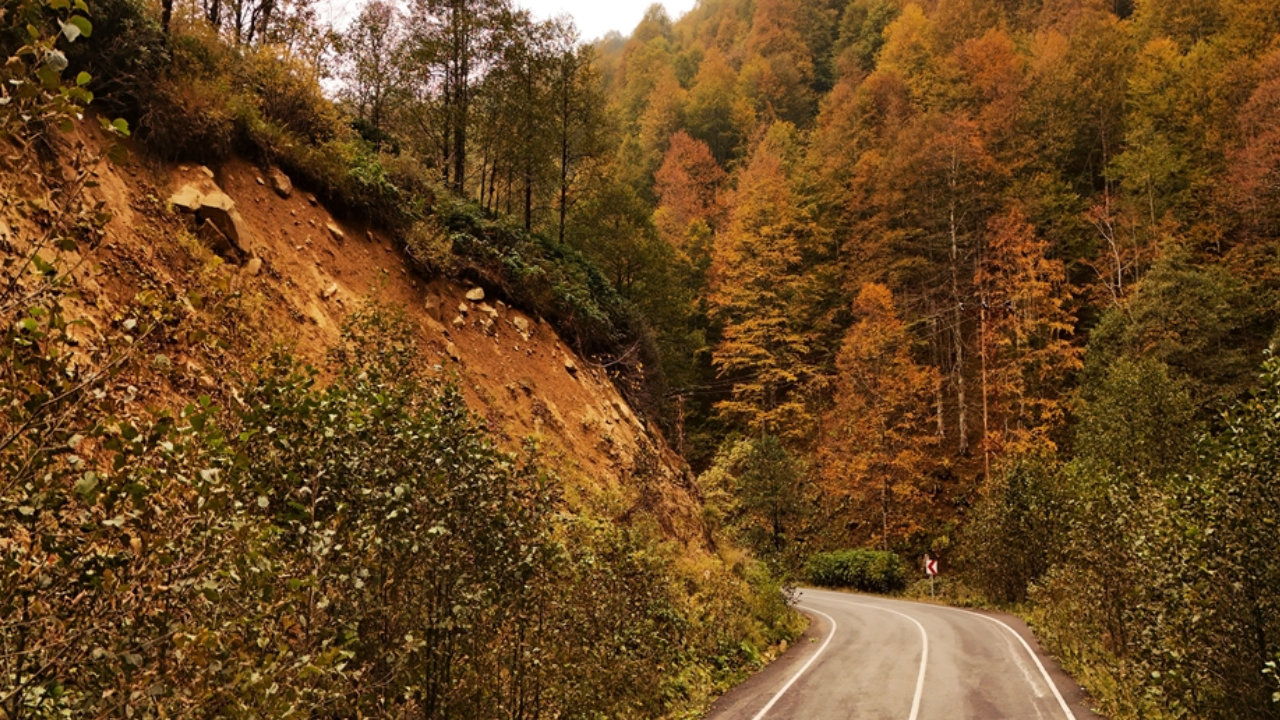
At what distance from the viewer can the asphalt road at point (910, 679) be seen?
10.7 m

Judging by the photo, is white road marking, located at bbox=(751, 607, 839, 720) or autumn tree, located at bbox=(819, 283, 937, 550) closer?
white road marking, located at bbox=(751, 607, 839, 720)

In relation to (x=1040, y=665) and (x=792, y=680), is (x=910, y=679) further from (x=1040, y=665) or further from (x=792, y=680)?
(x=1040, y=665)

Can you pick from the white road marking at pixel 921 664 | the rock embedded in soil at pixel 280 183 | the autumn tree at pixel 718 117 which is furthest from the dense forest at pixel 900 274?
the autumn tree at pixel 718 117

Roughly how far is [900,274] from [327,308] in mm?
32702

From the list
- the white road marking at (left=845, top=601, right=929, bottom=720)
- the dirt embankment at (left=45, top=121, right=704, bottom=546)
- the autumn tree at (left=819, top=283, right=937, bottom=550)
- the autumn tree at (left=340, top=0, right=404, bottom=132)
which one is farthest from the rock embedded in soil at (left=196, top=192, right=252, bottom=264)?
the autumn tree at (left=819, top=283, right=937, bottom=550)

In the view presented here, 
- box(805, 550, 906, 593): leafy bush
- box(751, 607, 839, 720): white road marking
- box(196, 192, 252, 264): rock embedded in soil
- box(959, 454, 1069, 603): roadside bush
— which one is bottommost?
box(805, 550, 906, 593): leafy bush

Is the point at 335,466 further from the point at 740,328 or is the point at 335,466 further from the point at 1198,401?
the point at 740,328

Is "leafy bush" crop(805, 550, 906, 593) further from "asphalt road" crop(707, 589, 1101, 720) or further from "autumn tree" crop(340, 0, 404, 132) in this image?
"autumn tree" crop(340, 0, 404, 132)

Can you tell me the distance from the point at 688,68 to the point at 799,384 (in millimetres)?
54513

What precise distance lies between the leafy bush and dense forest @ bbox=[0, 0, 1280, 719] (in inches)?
52.5

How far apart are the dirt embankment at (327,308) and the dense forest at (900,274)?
733mm

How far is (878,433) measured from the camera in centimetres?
3142

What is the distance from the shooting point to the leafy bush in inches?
1144

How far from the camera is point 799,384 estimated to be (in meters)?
36.8
